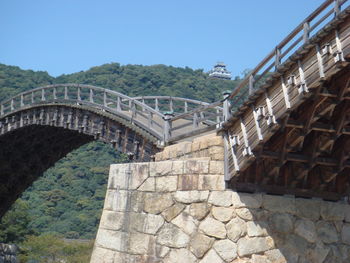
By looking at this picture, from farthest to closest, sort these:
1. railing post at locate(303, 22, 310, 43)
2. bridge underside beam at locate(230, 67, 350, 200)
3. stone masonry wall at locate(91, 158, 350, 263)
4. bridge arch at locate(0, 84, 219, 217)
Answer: bridge arch at locate(0, 84, 219, 217), stone masonry wall at locate(91, 158, 350, 263), bridge underside beam at locate(230, 67, 350, 200), railing post at locate(303, 22, 310, 43)

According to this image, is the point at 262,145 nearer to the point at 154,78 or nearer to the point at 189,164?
the point at 189,164

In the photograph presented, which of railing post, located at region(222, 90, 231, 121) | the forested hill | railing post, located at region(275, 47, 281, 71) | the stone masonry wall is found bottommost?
the stone masonry wall

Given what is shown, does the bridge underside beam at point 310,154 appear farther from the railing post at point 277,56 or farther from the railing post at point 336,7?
the railing post at point 336,7

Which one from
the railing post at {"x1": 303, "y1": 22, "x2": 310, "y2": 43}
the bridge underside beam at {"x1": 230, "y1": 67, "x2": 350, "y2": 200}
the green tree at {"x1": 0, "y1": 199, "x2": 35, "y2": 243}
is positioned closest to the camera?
the railing post at {"x1": 303, "y1": 22, "x2": 310, "y2": 43}

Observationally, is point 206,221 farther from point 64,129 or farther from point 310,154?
point 64,129

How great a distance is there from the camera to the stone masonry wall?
13.0 metres

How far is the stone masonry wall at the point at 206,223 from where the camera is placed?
13.0 meters

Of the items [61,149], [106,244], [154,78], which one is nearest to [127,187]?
[106,244]

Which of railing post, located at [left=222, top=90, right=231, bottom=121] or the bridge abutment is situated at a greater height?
railing post, located at [left=222, top=90, right=231, bottom=121]

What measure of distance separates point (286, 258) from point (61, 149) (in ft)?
79.6

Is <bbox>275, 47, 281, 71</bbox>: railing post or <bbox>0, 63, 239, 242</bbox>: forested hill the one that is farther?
<bbox>0, 63, 239, 242</bbox>: forested hill

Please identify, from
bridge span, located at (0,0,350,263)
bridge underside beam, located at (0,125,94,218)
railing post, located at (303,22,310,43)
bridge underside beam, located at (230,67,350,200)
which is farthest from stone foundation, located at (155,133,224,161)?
bridge underside beam, located at (0,125,94,218)

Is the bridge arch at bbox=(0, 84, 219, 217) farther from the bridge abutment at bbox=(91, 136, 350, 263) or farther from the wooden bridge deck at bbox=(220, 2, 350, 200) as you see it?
the wooden bridge deck at bbox=(220, 2, 350, 200)

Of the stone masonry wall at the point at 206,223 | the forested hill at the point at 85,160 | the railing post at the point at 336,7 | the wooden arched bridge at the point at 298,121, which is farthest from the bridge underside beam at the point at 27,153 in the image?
the railing post at the point at 336,7
